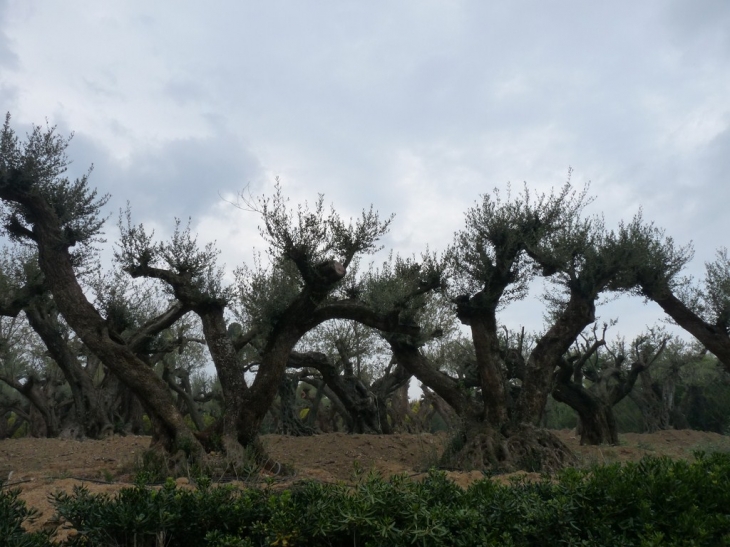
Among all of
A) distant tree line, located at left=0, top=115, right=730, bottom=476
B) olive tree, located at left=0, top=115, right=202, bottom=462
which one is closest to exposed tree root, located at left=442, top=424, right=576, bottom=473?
distant tree line, located at left=0, top=115, right=730, bottom=476

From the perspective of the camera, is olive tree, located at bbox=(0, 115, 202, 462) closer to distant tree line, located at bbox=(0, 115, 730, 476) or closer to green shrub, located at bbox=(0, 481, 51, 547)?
distant tree line, located at bbox=(0, 115, 730, 476)

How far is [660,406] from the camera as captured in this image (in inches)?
1064

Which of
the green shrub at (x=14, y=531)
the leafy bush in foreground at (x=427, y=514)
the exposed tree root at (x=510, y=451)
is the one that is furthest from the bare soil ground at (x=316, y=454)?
the leafy bush in foreground at (x=427, y=514)

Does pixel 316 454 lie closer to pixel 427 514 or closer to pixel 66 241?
pixel 66 241

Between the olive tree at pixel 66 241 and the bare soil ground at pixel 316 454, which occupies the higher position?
the olive tree at pixel 66 241

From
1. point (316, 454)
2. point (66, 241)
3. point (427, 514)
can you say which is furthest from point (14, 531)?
point (316, 454)

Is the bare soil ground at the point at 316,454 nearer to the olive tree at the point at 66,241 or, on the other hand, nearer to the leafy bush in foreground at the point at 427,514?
the olive tree at the point at 66,241

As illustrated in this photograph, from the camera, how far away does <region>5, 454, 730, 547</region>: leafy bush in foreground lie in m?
4.09

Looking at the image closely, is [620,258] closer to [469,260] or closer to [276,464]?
[469,260]

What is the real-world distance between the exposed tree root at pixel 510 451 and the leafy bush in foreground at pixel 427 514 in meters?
6.87

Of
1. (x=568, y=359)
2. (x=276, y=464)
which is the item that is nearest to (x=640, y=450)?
(x=568, y=359)

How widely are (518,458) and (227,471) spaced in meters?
5.55

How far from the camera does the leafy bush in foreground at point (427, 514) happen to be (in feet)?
13.4

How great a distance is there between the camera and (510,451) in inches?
472
